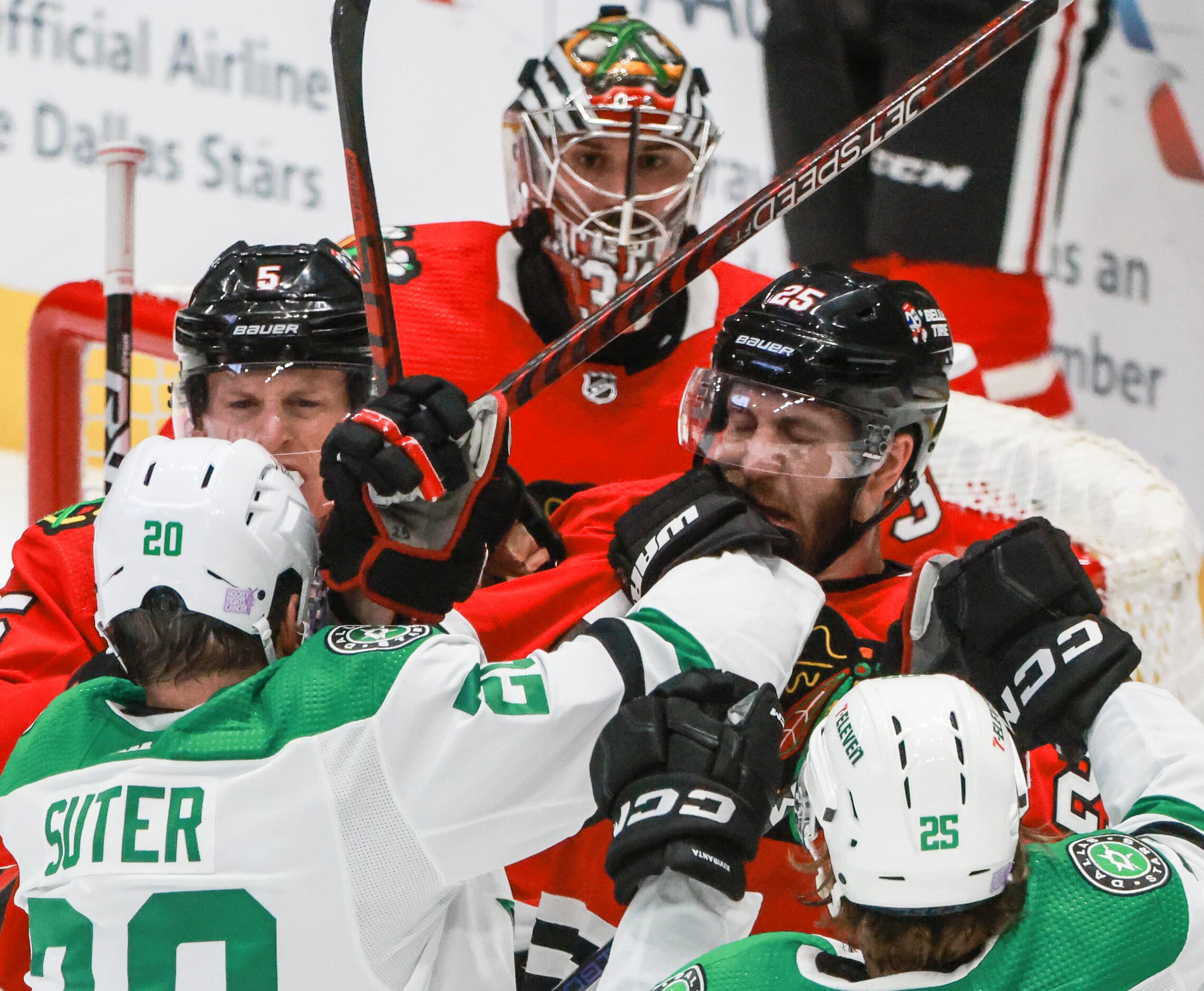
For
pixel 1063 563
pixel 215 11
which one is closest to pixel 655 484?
pixel 1063 563

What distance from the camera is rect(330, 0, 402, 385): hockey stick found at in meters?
2.05

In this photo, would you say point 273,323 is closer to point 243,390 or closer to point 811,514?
point 243,390

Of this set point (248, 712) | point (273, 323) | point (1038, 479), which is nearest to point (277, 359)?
point (273, 323)

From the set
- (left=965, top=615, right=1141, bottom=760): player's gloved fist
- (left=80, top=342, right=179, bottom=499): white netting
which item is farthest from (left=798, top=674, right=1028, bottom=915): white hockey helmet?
(left=80, top=342, right=179, bottom=499): white netting

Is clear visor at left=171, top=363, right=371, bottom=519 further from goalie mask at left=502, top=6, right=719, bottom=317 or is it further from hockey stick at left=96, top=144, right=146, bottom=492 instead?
goalie mask at left=502, top=6, right=719, bottom=317

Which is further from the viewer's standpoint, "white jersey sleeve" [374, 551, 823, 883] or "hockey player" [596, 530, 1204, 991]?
"white jersey sleeve" [374, 551, 823, 883]

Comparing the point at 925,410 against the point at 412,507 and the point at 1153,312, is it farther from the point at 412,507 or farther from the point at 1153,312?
the point at 1153,312

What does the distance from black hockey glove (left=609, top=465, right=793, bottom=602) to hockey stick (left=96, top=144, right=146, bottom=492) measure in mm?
→ 1086

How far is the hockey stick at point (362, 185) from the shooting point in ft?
6.73

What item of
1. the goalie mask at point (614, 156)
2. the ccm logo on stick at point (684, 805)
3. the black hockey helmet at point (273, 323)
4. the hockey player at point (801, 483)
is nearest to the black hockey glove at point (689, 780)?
the ccm logo on stick at point (684, 805)

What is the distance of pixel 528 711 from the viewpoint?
161cm

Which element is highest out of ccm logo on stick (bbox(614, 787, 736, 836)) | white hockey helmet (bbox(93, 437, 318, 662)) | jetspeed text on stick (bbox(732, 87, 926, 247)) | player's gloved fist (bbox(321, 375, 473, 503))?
jetspeed text on stick (bbox(732, 87, 926, 247))

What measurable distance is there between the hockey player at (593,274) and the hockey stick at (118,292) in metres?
0.44

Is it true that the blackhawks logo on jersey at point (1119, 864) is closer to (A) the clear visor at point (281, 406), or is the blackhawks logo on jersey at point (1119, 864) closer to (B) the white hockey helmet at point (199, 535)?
(B) the white hockey helmet at point (199, 535)
